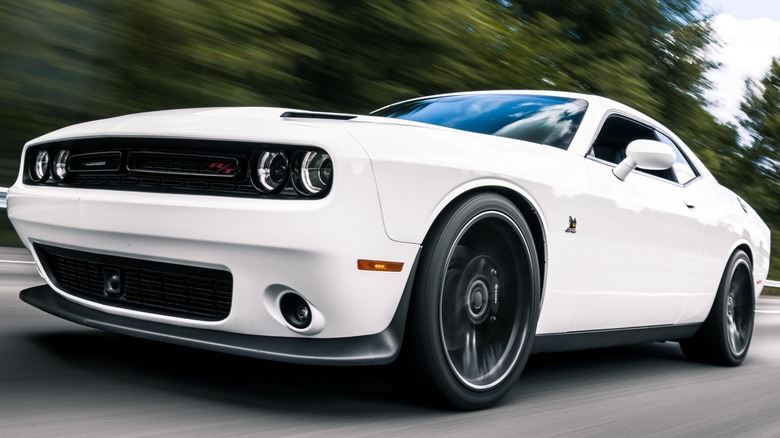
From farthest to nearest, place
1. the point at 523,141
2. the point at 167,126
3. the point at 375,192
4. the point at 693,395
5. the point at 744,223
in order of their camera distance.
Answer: the point at 744,223 → the point at 693,395 → the point at 523,141 → the point at 167,126 → the point at 375,192

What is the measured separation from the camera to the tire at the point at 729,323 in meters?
5.28

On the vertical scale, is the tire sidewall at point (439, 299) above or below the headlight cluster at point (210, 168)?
below

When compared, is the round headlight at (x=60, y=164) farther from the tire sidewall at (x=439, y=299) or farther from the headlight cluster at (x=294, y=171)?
the tire sidewall at (x=439, y=299)

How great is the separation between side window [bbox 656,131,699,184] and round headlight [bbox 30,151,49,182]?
320cm

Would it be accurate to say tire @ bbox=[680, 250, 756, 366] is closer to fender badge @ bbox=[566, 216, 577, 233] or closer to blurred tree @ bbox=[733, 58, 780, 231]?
fender badge @ bbox=[566, 216, 577, 233]

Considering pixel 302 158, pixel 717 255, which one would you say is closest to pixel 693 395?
pixel 717 255

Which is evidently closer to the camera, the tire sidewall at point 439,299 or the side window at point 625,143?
the tire sidewall at point 439,299

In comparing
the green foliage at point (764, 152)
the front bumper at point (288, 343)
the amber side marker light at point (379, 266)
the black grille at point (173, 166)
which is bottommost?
the green foliage at point (764, 152)

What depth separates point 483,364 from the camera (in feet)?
10.9

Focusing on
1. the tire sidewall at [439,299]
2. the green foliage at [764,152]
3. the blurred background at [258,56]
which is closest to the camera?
the tire sidewall at [439,299]

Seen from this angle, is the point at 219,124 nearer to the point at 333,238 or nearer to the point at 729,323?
the point at 333,238

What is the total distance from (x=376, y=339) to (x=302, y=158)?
2.05ft

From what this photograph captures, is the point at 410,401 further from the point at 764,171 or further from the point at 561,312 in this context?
the point at 764,171

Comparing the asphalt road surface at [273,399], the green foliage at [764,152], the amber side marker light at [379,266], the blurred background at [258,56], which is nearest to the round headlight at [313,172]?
the amber side marker light at [379,266]
